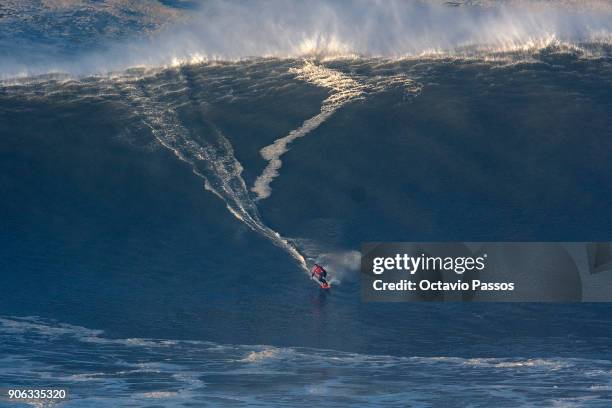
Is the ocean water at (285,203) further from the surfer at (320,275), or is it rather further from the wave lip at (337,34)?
the surfer at (320,275)

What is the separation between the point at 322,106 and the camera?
88.9ft

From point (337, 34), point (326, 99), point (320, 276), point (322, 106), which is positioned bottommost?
point (320, 276)

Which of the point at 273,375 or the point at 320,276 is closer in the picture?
the point at 273,375

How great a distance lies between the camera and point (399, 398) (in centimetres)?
1773

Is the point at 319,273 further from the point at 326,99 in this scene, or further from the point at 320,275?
the point at 326,99

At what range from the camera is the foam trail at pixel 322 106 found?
24750 mm

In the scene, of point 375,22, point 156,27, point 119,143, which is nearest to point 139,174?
point 119,143

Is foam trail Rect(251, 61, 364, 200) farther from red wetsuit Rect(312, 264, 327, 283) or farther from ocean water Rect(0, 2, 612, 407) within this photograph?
red wetsuit Rect(312, 264, 327, 283)

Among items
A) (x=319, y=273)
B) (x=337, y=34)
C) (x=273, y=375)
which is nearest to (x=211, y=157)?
(x=319, y=273)

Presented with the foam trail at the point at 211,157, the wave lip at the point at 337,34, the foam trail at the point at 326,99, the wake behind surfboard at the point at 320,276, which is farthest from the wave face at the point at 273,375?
the wave lip at the point at 337,34

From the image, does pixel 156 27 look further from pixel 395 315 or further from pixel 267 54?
pixel 395 315

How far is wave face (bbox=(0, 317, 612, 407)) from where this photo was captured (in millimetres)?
17750

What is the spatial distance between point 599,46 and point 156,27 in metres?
14.7

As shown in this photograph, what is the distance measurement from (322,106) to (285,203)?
448 centimetres
